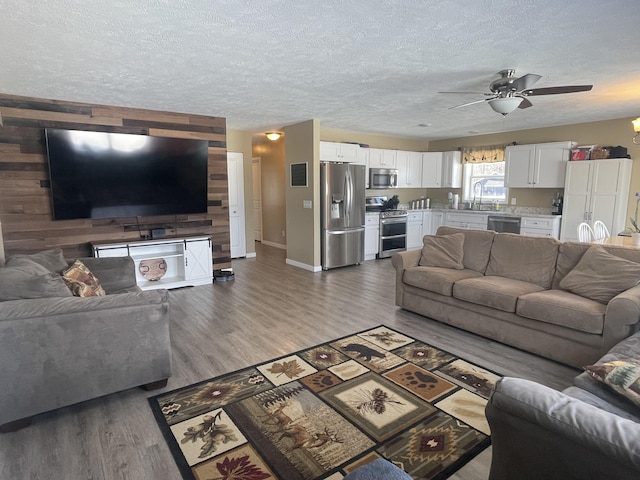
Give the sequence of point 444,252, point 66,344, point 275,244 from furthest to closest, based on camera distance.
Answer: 1. point 275,244
2. point 444,252
3. point 66,344

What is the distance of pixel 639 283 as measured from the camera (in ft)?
9.29

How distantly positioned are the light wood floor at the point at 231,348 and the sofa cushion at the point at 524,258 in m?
0.79

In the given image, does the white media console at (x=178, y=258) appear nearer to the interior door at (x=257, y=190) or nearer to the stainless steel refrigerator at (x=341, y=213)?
the stainless steel refrigerator at (x=341, y=213)

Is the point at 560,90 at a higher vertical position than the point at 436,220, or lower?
higher

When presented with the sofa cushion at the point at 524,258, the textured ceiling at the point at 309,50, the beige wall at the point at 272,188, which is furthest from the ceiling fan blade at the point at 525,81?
the beige wall at the point at 272,188

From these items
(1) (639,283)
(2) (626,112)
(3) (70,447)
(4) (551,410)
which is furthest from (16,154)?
(2) (626,112)

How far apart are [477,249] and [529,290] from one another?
2.85ft

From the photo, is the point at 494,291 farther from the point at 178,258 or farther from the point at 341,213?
the point at 178,258

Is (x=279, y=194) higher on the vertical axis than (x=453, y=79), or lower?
lower

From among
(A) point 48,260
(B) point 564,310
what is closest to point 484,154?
(B) point 564,310

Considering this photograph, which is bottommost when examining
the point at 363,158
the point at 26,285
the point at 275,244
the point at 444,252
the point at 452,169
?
the point at 275,244

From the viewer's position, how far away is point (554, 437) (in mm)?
1231

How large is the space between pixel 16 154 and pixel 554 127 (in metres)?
8.09

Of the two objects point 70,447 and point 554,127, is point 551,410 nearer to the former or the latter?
point 70,447
